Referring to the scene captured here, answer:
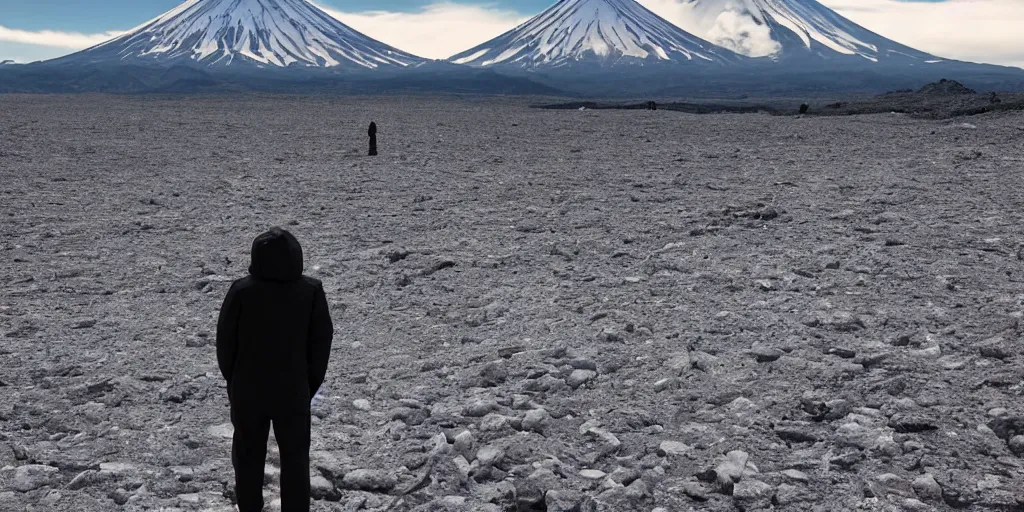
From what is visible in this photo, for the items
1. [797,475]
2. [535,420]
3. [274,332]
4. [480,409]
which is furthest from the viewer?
[480,409]

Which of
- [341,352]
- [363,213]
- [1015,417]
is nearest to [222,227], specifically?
[363,213]

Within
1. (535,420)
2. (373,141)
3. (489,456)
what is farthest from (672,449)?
(373,141)

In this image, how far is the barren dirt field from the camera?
16.6 feet

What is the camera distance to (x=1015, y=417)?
547 centimetres

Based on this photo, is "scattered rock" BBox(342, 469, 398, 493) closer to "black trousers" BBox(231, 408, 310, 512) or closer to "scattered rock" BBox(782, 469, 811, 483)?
"black trousers" BBox(231, 408, 310, 512)

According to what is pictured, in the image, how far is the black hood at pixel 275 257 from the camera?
13.7 feet

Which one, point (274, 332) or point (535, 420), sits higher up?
point (274, 332)

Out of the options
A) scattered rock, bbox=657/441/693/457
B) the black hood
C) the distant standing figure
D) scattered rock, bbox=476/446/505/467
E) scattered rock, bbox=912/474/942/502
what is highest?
the black hood

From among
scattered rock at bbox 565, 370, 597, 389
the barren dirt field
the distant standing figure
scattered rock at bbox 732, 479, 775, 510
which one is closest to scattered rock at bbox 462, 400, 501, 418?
the barren dirt field

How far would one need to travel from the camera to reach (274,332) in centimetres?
434

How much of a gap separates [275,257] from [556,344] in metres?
3.59

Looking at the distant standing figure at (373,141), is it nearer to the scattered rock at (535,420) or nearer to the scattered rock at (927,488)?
the scattered rock at (535,420)

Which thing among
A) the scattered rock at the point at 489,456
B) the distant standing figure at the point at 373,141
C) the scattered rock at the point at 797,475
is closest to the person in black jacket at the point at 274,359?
the scattered rock at the point at 489,456

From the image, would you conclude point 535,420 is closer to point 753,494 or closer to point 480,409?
point 480,409
